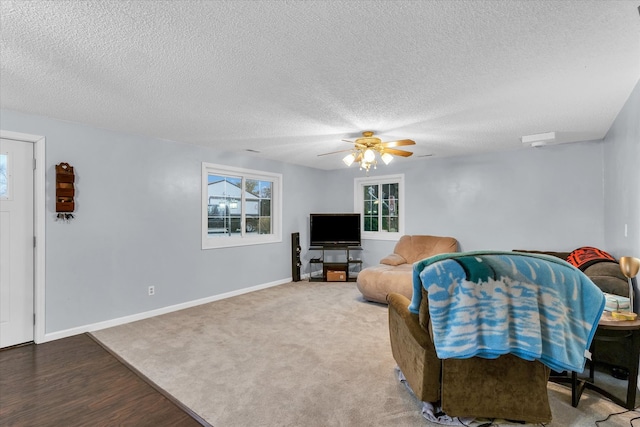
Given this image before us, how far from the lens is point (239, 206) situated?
5293 millimetres

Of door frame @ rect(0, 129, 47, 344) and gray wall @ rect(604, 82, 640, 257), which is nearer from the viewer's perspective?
gray wall @ rect(604, 82, 640, 257)

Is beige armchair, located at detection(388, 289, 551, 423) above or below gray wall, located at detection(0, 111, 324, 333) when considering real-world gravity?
below

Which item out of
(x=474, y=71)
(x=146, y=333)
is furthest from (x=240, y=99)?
(x=146, y=333)

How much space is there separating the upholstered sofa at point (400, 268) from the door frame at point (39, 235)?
12.3ft

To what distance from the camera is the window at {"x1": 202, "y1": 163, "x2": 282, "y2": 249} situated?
15.8 feet

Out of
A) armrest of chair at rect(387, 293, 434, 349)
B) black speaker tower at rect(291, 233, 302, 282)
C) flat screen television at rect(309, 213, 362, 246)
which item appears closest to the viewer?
armrest of chair at rect(387, 293, 434, 349)

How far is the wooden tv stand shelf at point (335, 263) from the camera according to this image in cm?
613

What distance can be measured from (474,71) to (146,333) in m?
4.00

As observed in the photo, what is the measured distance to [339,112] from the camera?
3.04m

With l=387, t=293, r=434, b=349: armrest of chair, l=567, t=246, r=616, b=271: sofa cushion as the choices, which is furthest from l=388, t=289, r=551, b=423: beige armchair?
l=567, t=246, r=616, b=271: sofa cushion

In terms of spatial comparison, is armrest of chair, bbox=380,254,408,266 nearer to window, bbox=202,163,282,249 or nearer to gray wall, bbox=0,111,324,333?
window, bbox=202,163,282,249

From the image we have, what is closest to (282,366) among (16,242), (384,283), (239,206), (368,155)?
(384,283)

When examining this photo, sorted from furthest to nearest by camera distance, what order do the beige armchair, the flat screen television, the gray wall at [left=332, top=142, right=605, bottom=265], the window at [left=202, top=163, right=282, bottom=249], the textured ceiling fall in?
the flat screen television → the window at [left=202, top=163, right=282, bottom=249] → the gray wall at [left=332, top=142, right=605, bottom=265] → the beige armchair → the textured ceiling

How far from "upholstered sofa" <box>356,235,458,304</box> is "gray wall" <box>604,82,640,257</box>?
2066 millimetres
